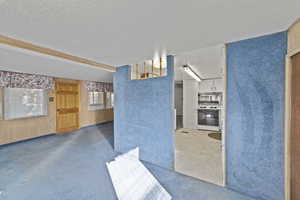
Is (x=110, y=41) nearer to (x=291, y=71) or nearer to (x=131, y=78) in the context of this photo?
(x=131, y=78)

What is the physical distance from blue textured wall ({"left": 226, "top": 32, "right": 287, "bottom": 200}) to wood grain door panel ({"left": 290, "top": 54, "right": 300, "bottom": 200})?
3.9 inches

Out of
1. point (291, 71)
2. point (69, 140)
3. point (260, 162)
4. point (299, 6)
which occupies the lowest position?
point (69, 140)

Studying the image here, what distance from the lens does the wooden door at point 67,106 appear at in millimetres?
4938

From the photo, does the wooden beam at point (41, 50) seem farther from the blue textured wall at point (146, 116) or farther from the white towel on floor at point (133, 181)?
the white towel on floor at point (133, 181)

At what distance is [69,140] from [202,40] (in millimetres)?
4518

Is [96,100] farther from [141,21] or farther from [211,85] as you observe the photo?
[141,21]

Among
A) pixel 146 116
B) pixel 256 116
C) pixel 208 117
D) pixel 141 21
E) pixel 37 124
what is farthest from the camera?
pixel 208 117

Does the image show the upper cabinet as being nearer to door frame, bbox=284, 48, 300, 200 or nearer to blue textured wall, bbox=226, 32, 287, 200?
blue textured wall, bbox=226, 32, 287, 200

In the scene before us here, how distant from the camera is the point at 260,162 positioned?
5.40ft

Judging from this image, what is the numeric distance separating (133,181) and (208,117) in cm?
386

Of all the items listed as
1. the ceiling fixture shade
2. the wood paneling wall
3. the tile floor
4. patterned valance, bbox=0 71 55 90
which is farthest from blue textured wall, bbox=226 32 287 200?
the wood paneling wall

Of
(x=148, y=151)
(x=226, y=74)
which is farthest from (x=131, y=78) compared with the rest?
(x=226, y=74)

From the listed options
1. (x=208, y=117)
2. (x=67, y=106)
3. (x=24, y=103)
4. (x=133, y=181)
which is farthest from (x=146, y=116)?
(x=67, y=106)

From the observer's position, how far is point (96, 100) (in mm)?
6371
